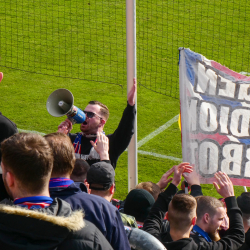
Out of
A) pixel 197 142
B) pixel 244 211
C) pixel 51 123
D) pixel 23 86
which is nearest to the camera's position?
pixel 244 211

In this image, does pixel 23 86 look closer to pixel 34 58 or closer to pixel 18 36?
pixel 34 58

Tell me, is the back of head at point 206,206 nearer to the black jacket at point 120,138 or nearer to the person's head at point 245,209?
the person's head at point 245,209

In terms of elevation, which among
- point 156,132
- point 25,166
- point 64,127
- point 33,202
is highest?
point 25,166

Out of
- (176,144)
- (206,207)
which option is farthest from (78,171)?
(176,144)

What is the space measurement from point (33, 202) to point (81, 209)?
237 millimetres

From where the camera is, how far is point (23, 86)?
28.1 feet

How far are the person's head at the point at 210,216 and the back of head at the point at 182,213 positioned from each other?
0.30 metres

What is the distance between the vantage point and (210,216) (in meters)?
3.00

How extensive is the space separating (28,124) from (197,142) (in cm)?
396

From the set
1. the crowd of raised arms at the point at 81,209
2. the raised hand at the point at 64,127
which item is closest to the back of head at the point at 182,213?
the crowd of raised arms at the point at 81,209

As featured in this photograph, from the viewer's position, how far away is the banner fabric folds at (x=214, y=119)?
13.5 feet

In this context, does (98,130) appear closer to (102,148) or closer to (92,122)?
(92,122)

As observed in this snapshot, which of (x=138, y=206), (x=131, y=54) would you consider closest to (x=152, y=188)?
(x=138, y=206)

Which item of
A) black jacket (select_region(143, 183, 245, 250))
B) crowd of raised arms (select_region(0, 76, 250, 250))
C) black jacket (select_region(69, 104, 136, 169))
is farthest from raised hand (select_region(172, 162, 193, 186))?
black jacket (select_region(69, 104, 136, 169))
